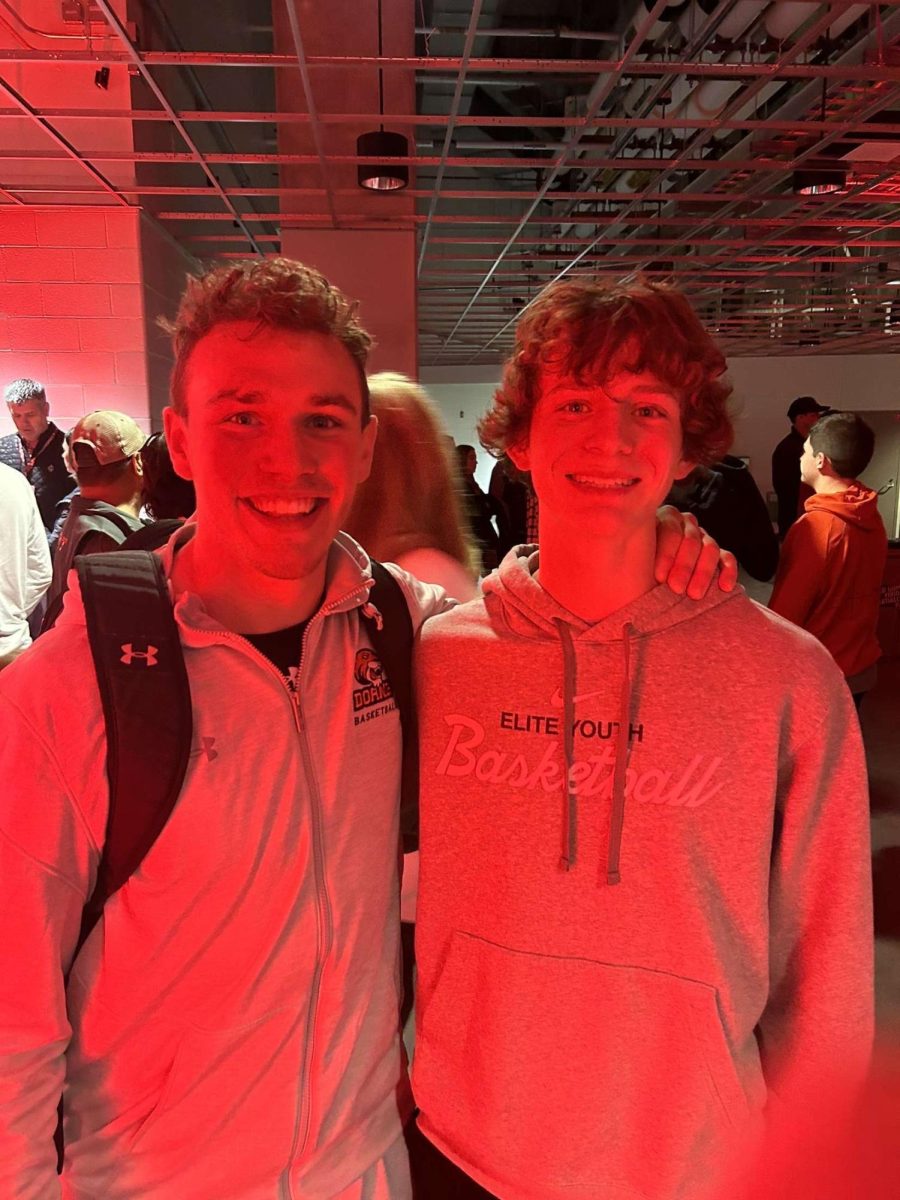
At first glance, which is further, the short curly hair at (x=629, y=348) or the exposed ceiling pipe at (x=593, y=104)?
the exposed ceiling pipe at (x=593, y=104)

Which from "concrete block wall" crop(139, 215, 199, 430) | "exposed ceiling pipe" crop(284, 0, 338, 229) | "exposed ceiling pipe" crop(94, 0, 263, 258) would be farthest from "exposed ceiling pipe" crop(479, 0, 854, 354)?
"concrete block wall" crop(139, 215, 199, 430)

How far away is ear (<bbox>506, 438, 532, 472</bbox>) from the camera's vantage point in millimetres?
1213

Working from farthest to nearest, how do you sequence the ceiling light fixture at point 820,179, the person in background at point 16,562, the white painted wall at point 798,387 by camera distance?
the white painted wall at point 798,387
the ceiling light fixture at point 820,179
the person in background at point 16,562

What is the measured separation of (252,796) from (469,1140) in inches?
21.6

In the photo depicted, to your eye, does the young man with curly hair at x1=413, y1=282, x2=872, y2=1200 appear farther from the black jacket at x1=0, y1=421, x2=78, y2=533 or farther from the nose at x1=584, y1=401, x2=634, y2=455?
the black jacket at x1=0, y1=421, x2=78, y2=533

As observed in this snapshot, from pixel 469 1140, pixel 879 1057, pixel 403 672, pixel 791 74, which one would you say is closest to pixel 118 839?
pixel 403 672

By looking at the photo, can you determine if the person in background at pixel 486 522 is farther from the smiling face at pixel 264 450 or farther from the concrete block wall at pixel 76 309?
the smiling face at pixel 264 450

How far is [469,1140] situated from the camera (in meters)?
1.05

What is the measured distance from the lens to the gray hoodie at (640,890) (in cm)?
98

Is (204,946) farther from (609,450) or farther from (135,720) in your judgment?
(609,450)

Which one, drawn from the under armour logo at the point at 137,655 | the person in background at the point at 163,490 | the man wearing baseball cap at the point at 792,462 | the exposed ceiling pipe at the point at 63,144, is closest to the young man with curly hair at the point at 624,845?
the under armour logo at the point at 137,655

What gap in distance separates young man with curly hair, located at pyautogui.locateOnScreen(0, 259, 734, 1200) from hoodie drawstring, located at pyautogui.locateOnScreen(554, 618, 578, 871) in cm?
20

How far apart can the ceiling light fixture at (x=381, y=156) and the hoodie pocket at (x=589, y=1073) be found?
3741 millimetres

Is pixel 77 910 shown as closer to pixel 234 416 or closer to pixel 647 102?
pixel 234 416
